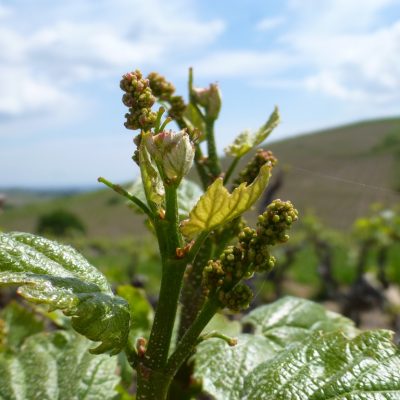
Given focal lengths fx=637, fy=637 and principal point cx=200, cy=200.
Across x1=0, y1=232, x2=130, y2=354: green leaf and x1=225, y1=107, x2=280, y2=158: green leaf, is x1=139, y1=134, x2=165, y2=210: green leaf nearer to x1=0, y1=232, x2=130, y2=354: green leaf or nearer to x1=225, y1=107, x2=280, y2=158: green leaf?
x1=0, y1=232, x2=130, y2=354: green leaf

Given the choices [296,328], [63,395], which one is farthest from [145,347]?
[296,328]

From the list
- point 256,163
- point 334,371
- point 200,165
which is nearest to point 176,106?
point 200,165

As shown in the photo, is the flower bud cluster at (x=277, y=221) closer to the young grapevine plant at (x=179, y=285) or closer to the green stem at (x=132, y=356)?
the young grapevine plant at (x=179, y=285)

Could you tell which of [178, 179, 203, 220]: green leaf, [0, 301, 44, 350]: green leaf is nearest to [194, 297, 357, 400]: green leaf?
[178, 179, 203, 220]: green leaf

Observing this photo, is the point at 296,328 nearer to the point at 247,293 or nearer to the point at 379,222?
the point at 247,293

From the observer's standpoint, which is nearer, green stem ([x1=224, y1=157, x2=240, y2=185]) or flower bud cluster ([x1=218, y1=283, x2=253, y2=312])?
flower bud cluster ([x1=218, y1=283, x2=253, y2=312])

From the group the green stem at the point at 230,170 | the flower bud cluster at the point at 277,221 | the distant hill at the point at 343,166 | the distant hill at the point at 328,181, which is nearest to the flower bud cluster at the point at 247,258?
the flower bud cluster at the point at 277,221
